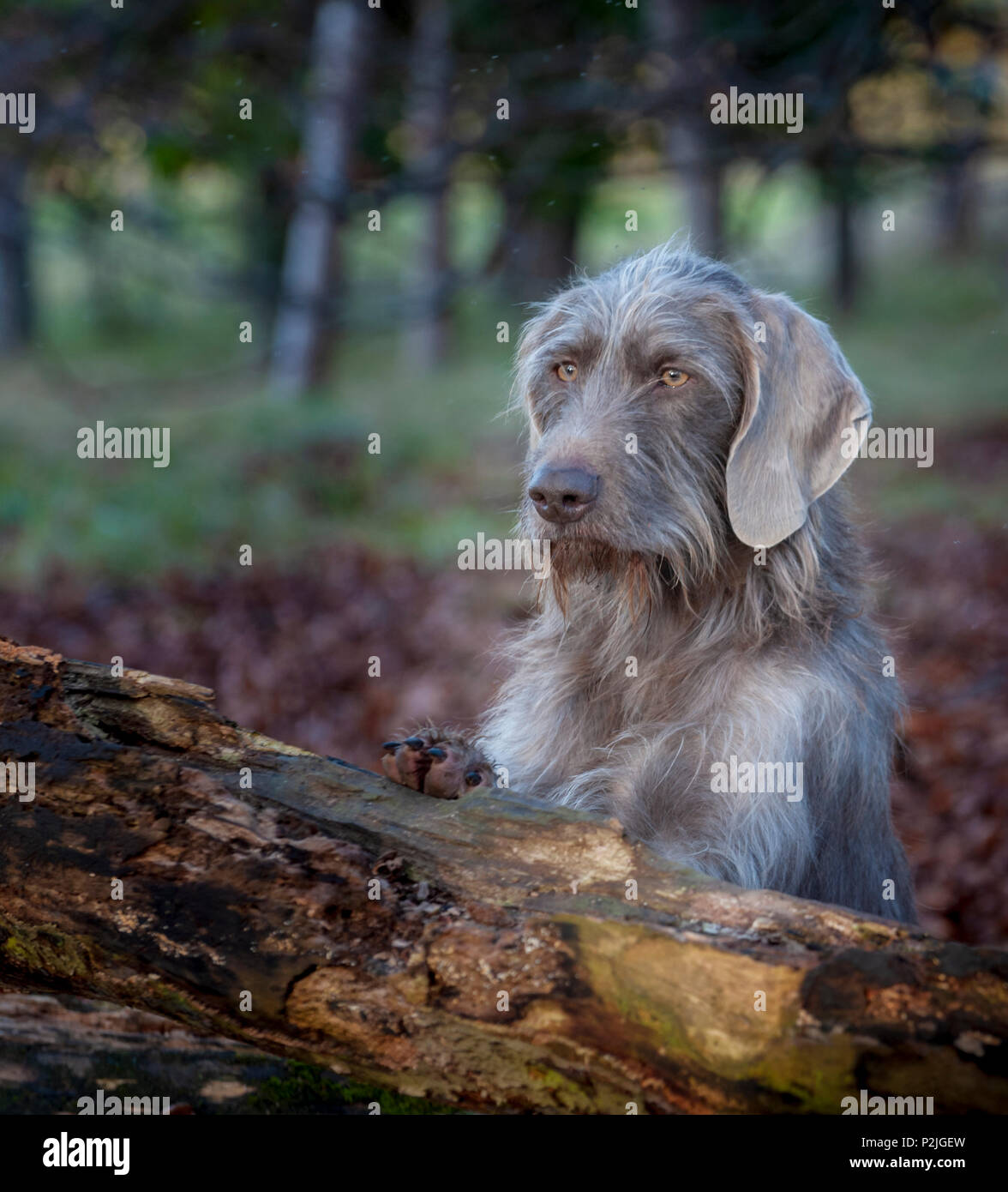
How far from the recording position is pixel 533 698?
4.67 meters

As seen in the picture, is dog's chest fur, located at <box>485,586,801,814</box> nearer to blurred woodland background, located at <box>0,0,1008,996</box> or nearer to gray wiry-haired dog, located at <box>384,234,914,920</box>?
gray wiry-haired dog, located at <box>384,234,914,920</box>

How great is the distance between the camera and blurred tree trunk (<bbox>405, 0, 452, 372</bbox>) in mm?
9609

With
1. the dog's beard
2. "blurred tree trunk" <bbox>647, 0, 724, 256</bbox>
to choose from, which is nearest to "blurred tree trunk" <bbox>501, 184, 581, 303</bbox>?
"blurred tree trunk" <bbox>647, 0, 724, 256</bbox>

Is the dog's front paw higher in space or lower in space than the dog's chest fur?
lower

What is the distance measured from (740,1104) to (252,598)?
33.5ft

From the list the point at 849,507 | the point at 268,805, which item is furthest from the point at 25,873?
the point at 849,507

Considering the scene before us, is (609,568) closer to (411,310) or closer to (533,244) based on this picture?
(411,310)

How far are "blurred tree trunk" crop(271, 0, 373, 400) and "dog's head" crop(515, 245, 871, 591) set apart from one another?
6.84 m

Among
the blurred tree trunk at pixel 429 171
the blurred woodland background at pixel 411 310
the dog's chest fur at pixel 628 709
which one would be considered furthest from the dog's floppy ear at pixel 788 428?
the blurred tree trunk at pixel 429 171

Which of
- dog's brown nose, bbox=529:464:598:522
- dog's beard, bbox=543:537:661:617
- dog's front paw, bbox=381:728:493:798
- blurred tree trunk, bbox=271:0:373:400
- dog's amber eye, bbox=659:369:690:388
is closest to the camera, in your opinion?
dog's front paw, bbox=381:728:493:798

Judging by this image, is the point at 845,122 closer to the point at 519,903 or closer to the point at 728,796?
the point at 728,796

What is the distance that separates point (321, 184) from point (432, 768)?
34.2 ft

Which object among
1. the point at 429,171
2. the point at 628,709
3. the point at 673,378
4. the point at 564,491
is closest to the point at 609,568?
the point at 564,491

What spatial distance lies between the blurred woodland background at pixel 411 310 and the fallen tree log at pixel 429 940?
2.55 meters
